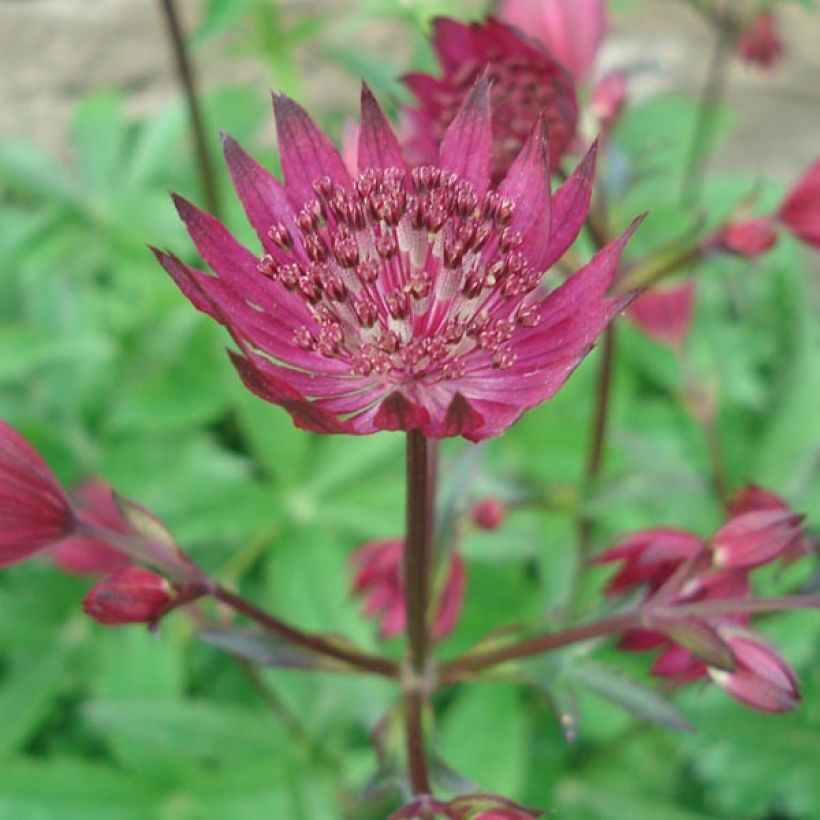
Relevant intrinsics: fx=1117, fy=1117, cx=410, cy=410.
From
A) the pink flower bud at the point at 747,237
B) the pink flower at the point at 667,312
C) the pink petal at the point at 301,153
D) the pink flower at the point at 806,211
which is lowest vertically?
the pink flower at the point at 667,312

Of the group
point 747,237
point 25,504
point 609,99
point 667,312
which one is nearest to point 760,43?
point 667,312

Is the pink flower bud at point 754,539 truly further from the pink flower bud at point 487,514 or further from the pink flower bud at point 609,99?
the pink flower bud at point 609,99

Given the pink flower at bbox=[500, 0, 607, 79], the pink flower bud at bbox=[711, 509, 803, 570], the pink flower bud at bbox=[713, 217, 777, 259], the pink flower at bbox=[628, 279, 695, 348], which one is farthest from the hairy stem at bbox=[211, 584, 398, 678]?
the pink flower at bbox=[628, 279, 695, 348]

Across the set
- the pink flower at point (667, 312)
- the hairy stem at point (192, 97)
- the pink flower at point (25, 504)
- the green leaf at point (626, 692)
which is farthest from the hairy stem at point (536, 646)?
the hairy stem at point (192, 97)

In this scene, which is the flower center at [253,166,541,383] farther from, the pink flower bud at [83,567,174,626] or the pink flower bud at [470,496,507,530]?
the pink flower bud at [470,496,507,530]

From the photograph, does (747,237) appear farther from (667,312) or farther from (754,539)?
(667,312)

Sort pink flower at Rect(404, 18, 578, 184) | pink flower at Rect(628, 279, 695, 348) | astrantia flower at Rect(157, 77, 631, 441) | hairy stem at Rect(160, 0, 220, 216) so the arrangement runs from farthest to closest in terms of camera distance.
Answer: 1. pink flower at Rect(628, 279, 695, 348)
2. hairy stem at Rect(160, 0, 220, 216)
3. pink flower at Rect(404, 18, 578, 184)
4. astrantia flower at Rect(157, 77, 631, 441)
